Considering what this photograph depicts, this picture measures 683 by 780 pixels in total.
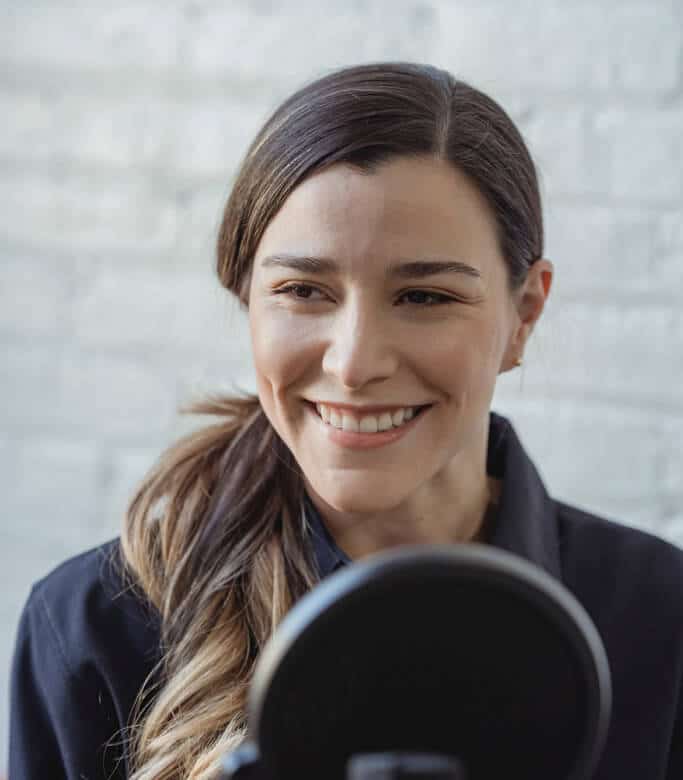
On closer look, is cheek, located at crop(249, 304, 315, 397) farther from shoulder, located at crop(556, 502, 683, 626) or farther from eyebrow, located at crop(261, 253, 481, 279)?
shoulder, located at crop(556, 502, 683, 626)

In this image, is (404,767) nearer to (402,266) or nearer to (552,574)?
(402,266)

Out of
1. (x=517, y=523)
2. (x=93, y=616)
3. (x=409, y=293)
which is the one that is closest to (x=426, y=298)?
(x=409, y=293)

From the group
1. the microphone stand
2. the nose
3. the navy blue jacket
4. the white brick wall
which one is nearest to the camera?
the microphone stand

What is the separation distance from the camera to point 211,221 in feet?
4.54

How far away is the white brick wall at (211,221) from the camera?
1.30 m

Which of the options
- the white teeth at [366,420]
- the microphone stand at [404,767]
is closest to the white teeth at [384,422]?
the white teeth at [366,420]

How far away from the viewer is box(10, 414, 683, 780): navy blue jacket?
1.07 meters

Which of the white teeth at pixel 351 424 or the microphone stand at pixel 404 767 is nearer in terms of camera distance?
the microphone stand at pixel 404 767

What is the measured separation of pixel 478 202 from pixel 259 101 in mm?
478

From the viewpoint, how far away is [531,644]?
495 mm

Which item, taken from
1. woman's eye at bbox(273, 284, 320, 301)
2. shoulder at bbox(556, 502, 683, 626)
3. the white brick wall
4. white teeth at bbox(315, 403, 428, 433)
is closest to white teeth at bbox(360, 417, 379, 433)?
white teeth at bbox(315, 403, 428, 433)

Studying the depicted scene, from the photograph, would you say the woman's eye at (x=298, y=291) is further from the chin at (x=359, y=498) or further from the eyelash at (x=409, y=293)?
the chin at (x=359, y=498)

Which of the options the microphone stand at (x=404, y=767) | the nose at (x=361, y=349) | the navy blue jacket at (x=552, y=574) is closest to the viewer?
the microphone stand at (x=404, y=767)

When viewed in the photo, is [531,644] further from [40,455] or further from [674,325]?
[40,455]
